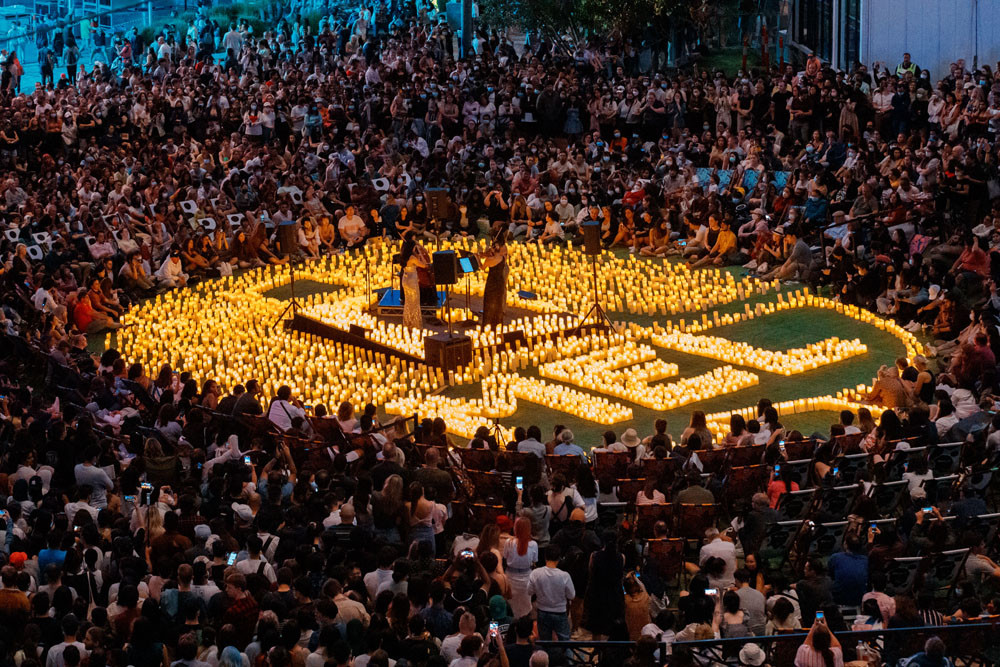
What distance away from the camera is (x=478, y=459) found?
49.6 feet

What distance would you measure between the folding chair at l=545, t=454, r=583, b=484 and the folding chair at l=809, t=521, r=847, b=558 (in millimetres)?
2375

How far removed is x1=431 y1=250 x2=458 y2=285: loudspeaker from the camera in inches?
766

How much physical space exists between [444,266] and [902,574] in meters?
8.61

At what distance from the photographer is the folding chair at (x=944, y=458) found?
14906 mm

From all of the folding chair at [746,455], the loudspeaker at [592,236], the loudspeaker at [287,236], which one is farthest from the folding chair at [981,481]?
the loudspeaker at [287,236]

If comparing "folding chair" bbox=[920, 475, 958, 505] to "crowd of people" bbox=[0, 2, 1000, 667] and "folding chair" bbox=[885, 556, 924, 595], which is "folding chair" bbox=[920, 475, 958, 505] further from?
"folding chair" bbox=[885, 556, 924, 595]

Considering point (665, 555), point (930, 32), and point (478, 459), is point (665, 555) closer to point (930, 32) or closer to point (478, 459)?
point (478, 459)

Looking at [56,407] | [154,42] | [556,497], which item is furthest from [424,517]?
[154,42]

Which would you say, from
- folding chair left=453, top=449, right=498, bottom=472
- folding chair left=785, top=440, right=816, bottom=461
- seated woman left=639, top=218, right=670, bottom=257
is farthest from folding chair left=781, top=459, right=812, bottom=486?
seated woman left=639, top=218, right=670, bottom=257

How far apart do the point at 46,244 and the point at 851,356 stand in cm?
1251

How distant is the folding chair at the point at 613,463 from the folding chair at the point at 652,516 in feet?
2.92

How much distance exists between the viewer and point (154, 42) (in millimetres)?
43750

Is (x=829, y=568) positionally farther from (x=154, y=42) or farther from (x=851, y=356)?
(x=154, y=42)

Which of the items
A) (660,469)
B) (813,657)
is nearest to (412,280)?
(660,469)
